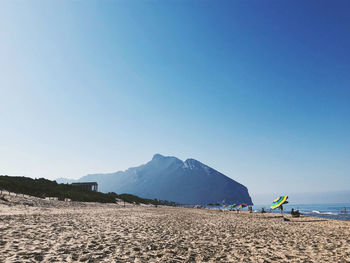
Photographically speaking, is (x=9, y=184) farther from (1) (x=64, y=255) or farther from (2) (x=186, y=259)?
(2) (x=186, y=259)

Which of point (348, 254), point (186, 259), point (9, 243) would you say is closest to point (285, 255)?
point (348, 254)

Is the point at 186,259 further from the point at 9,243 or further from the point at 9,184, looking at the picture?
the point at 9,184

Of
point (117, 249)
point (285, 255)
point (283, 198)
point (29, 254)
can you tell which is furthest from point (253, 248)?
point (283, 198)

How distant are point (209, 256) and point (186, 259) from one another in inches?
37.5

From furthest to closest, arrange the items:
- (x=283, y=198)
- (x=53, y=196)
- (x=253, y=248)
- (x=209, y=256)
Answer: (x=53, y=196) → (x=283, y=198) → (x=253, y=248) → (x=209, y=256)

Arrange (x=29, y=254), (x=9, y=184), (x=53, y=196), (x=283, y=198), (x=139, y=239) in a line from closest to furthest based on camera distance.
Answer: (x=29, y=254)
(x=139, y=239)
(x=283, y=198)
(x=9, y=184)
(x=53, y=196)

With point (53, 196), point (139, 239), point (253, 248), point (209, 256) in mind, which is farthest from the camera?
point (53, 196)

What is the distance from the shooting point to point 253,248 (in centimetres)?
848

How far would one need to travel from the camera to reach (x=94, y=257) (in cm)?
614

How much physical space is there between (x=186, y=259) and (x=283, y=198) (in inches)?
757

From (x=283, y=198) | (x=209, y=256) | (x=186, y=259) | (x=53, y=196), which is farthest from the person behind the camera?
(x=53, y=196)

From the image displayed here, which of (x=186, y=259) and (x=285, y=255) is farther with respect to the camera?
(x=285, y=255)

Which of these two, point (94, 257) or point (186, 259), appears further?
point (186, 259)

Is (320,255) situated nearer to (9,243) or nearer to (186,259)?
(186,259)
